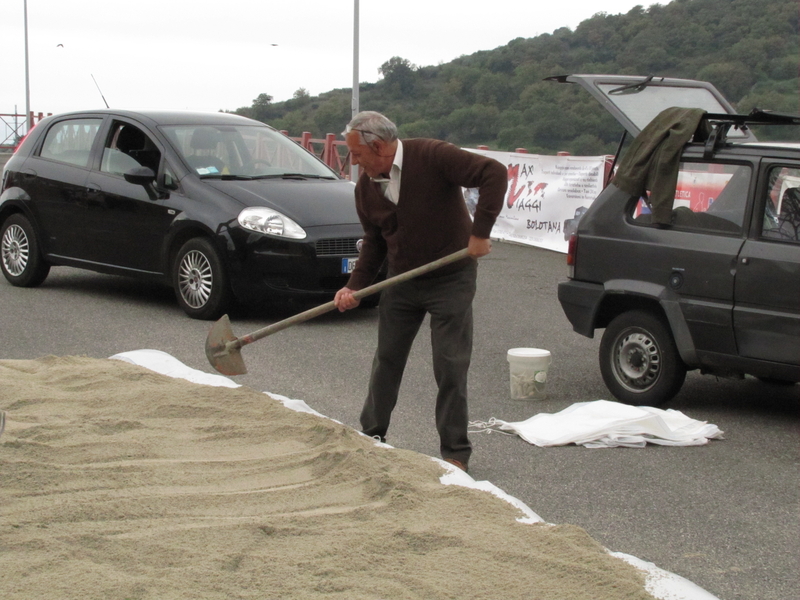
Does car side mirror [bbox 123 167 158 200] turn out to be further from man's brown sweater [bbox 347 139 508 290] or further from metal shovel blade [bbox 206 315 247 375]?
man's brown sweater [bbox 347 139 508 290]

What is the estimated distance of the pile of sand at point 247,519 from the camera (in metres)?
3.30

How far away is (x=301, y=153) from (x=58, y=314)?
2972mm

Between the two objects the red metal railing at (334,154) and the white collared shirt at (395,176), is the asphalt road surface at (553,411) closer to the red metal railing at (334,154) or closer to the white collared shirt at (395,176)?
the white collared shirt at (395,176)

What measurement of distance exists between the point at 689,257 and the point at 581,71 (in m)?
22.8

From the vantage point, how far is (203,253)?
30.5ft

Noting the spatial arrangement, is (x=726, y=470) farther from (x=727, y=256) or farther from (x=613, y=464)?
(x=727, y=256)

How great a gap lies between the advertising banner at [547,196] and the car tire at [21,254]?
799 cm

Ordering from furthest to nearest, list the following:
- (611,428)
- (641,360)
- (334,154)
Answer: (334,154) < (641,360) < (611,428)

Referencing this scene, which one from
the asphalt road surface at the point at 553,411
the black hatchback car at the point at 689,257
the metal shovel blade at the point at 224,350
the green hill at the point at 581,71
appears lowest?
the asphalt road surface at the point at 553,411

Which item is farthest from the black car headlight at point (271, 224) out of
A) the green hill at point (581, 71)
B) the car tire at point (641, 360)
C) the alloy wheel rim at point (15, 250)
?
the green hill at point (581, 71)

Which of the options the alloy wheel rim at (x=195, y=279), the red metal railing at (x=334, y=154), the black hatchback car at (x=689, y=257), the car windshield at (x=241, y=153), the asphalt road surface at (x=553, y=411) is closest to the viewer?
the asphalt road surface at (x=553, y=411)

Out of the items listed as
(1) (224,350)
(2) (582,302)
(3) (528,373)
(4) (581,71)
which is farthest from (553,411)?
(4) (581,71)

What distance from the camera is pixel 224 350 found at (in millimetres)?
5961

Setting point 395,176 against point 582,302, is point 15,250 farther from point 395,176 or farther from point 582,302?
point 395,176
